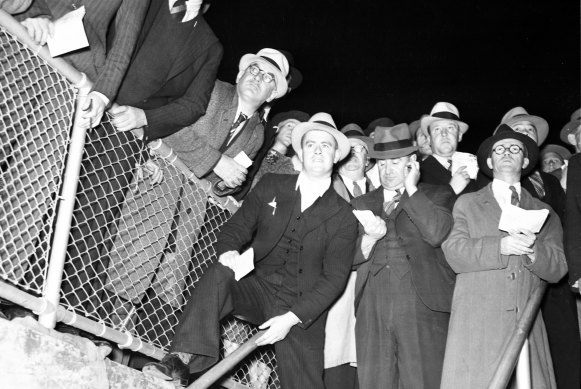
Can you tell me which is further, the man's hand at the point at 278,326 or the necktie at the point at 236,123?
the necktie at the point at 236,123

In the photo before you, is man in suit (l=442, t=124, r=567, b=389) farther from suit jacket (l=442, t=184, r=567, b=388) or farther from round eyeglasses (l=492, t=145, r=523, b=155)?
round eyeglasses (l=492, t=145, r=523, b=155)

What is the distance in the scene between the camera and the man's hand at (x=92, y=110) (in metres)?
3.59

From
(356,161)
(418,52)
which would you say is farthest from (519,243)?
(418,52)

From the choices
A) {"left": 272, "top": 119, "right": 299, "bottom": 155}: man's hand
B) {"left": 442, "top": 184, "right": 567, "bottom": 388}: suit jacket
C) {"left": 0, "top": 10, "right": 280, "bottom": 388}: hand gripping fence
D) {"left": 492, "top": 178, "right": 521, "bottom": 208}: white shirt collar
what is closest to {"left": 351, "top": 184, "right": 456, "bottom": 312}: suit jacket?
{"left": 442, "top": 184, "right": 567, "bottom": 388}: suit jacket

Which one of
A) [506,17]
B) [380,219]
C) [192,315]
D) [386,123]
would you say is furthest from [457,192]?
[506,17]

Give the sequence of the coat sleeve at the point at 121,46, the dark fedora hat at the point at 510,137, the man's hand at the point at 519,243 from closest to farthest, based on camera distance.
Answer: the coat sleeve at the point at 121,46 → the man's hand at the point at 519,243 → the dark fedora hat at the point at 510,137

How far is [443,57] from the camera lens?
11172mm

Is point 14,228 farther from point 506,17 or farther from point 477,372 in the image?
point 506,17

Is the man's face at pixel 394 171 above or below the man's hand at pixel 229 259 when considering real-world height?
above

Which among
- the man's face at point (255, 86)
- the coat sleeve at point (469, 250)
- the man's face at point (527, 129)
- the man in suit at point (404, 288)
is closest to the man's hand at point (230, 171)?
the man's face at point (255, 86)

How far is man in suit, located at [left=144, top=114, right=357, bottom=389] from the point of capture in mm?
3727

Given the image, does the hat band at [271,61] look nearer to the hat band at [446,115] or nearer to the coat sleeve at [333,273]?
the hat band at [446,115]

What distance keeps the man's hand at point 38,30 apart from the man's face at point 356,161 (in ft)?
10.3

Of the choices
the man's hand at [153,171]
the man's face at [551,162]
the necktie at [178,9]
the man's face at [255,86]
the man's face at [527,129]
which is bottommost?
the man's face at [551,162]
